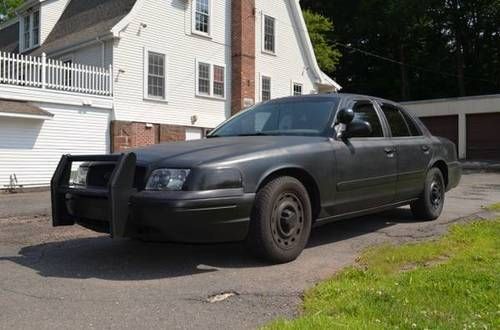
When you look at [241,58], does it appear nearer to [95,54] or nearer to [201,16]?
[201,16]

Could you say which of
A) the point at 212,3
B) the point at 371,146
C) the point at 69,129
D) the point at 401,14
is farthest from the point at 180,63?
the point at 401,14

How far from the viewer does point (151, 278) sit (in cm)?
510

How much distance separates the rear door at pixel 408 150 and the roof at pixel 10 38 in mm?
22444

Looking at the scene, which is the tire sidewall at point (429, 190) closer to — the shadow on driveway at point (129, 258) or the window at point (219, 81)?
the shadow on driveway at point (129, 258)

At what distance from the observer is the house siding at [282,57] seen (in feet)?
86.5

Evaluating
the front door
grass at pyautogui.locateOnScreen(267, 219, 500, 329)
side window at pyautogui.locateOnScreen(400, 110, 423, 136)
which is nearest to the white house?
side window at pyautogui.locateOnScreen(400, 110, 423, 136)

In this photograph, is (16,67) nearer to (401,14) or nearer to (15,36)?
(15,36)

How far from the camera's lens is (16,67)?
17.8m

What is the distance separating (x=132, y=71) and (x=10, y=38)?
10.7 m

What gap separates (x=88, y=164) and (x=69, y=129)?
542 inches

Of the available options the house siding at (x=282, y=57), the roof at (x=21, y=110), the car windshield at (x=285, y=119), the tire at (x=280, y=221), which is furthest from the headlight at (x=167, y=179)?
the house siding at (x=282, y=57)

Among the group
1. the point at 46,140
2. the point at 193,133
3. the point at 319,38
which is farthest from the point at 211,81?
the point at 319,38

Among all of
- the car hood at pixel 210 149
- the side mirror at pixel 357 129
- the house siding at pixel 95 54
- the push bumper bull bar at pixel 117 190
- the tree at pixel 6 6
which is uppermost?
the tree at pixel 6 6

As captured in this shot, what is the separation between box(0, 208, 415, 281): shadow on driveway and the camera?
531 cm
